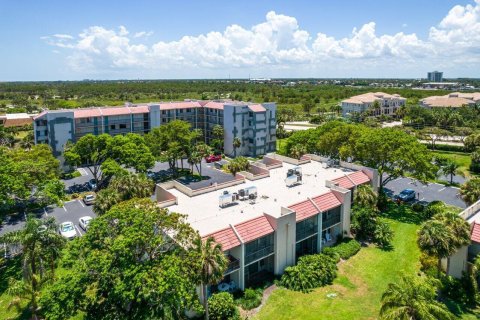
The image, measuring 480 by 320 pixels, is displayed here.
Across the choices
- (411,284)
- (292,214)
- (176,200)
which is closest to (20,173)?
(176,200)

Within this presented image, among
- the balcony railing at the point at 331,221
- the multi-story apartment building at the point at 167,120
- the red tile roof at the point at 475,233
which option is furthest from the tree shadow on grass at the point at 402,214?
the multi-story apartment building at the point at 167,120

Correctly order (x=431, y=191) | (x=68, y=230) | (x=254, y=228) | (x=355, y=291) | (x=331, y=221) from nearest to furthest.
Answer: (x=355, y=291) → (x=254, y=228) → (x=331, y=221) → (x=68, y=230) → (x=431, y=191)

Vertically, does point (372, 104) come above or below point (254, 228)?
above

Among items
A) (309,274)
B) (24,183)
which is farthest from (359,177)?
(24,183)

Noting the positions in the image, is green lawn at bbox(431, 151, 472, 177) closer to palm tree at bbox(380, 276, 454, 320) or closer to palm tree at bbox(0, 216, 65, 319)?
palm tree at bbox(380, 276, 454, 320)

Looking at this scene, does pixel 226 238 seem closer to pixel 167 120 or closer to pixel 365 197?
pixel 365 197

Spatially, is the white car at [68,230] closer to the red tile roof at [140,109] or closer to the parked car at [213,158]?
the parked car at [213,158]
